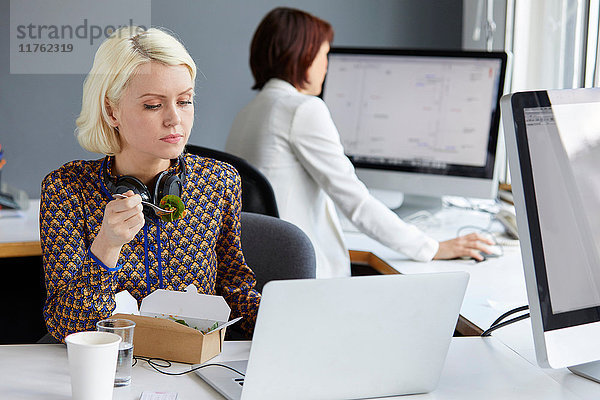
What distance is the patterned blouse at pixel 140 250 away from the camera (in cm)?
117

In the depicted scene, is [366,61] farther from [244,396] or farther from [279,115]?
[244,396]

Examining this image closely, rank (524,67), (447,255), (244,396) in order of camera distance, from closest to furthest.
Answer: (244,396), (447,255), (524,67)

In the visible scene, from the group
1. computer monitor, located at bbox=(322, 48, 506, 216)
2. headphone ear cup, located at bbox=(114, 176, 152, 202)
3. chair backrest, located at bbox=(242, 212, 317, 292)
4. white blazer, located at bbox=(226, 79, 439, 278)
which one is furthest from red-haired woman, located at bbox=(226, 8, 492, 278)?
headphone ear cup, located at bbox=(114, 176, 152, 202)

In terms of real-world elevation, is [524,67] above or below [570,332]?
above

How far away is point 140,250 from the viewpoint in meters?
1.30

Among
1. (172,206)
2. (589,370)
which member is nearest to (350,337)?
(589,370)

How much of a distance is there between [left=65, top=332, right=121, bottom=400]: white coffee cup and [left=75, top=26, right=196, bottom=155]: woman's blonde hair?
0.53m

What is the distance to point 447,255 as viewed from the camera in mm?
1870

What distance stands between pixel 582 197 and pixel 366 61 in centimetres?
142

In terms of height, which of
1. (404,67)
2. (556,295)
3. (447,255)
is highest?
(404,67)

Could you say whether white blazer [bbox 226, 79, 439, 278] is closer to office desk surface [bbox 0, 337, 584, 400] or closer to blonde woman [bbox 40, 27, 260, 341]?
blonde woman [bbox 40, 27, 260, 341]

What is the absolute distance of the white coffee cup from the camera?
2.86 ft

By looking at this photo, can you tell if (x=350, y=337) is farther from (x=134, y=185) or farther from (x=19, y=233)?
(x=19, y=233)

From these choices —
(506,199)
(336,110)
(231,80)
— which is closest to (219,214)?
(336,110)
